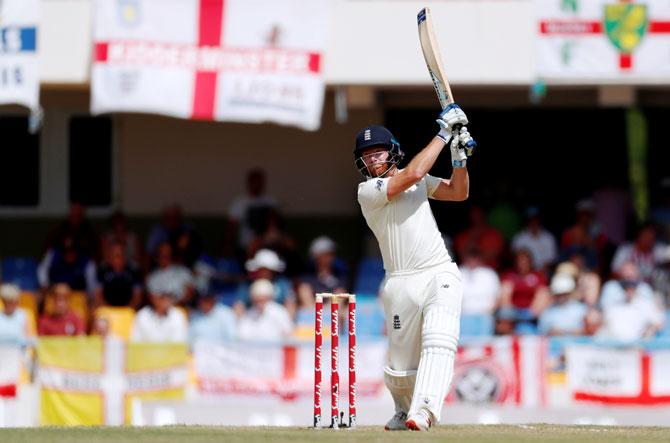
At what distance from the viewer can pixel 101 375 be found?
46.5ft

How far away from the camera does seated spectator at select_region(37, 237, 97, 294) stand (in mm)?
16500

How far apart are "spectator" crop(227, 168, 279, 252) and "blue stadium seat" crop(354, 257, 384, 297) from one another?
1252 millimetres

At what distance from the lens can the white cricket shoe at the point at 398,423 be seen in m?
8.75

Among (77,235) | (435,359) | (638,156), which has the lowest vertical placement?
(435,359)

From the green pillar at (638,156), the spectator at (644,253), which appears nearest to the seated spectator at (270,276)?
the spectator at (644,253)

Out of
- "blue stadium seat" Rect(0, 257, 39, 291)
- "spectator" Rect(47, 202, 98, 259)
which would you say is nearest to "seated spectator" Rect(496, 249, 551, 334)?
"spectator" Rect(47, 202, 98, 259)

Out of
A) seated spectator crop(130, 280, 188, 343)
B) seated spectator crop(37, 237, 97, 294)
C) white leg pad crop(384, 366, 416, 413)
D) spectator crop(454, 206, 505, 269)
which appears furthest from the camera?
seated spectator crop(37, 237, 97, 294)

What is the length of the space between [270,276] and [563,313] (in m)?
2.98

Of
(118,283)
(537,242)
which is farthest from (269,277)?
(537,242)

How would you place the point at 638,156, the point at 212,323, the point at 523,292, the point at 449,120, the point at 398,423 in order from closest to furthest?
the point at 449,120
the point at 398,423
the point at 212,323
the point at 523,292
the point at 638,156

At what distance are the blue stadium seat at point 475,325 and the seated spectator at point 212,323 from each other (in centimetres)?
223

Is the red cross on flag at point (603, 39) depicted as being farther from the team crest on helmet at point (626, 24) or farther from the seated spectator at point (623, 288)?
the seated spectator at point (623, 288)

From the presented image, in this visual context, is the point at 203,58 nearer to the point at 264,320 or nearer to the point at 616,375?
the point at 264,320

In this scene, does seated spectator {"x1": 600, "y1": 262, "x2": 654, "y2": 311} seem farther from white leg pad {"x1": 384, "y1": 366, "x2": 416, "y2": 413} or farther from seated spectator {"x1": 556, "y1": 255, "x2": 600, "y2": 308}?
white leg pad {"x1": 384, "y1": 366, "x2": 416, "y2": 413}
